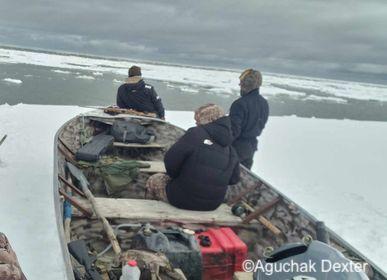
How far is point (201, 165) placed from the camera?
4414 millimetres

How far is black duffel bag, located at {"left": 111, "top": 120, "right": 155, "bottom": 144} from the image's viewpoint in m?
7.80

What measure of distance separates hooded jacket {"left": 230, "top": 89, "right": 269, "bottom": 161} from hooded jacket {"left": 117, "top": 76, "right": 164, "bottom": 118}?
3.21 metres

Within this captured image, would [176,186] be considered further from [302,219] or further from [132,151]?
[132,151]

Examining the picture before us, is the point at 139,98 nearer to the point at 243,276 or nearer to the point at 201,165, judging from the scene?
the point at 201,165

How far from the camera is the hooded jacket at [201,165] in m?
4.36

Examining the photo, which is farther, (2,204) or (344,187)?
(344,187)

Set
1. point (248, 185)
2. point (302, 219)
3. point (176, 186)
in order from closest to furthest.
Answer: point (302, 219)
point (176, 186)
point (248, 185)

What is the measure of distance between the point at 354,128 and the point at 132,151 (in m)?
16.7

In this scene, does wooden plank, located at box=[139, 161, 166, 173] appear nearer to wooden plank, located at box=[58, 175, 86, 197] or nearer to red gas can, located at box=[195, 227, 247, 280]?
wooden plank, located at box=[58, 175, 86, 197]

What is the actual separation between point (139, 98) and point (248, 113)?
3.54 meters

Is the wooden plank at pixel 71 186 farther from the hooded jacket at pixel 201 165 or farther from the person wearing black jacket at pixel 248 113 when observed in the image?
the person wearing black jacket at pixel 248 113

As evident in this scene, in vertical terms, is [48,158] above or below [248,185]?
below

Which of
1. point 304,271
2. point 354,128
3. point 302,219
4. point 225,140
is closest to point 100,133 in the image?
point 225,140

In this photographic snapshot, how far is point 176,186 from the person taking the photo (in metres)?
4.74
